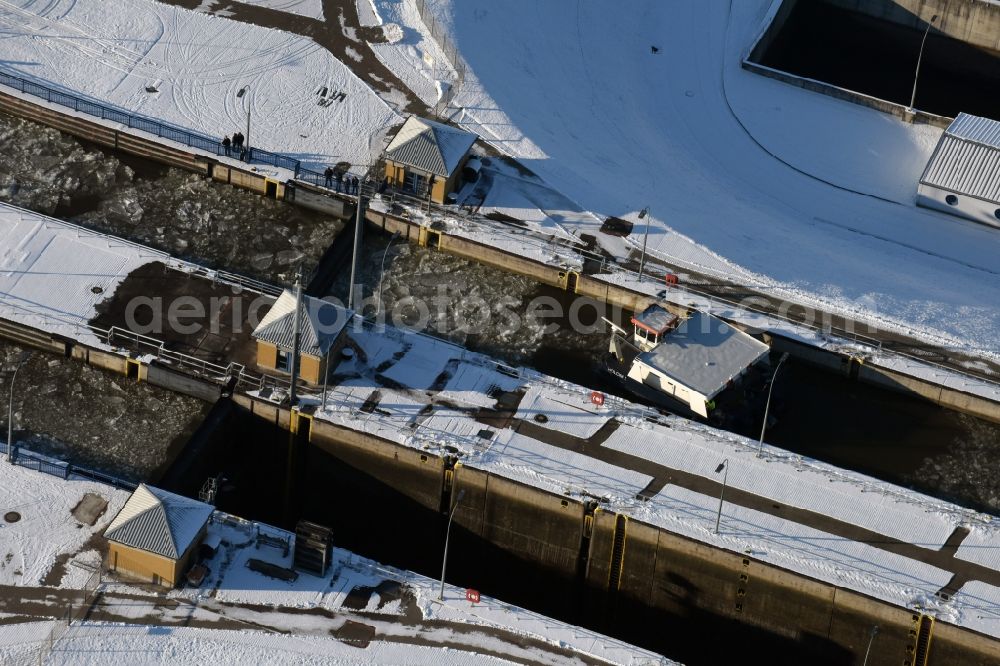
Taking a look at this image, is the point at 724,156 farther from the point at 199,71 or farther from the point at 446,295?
the point at 199,71

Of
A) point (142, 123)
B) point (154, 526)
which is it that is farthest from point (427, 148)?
point (154, 526)

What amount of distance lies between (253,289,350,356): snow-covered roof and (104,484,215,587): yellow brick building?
1185 centimetres

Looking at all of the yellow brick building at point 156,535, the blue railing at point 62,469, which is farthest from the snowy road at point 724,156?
the yellow brick building at point 156,535

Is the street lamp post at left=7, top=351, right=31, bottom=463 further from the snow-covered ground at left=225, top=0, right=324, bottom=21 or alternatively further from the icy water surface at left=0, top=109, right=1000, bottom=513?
the snow-covered ground at left=225, top=0, right=324, bottom=21

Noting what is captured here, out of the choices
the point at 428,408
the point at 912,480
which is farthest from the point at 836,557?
the point at 428,408

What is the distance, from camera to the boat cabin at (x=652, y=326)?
92.8 metres

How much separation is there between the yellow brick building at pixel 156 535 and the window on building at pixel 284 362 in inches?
482

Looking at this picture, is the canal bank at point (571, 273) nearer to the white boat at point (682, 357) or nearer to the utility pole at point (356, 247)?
the white boat at point (682, 357)

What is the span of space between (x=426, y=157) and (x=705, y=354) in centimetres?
2120

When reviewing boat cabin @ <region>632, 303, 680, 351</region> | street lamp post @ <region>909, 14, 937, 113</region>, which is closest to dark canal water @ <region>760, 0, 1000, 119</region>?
street lamp post @ <region>909, 14, 937, 113</region>

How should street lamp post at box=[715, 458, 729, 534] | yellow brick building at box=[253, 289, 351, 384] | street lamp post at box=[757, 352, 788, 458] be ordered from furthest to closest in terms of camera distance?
1. yellow brick building at box=[253, 289, 351, 384]
2. street lamp post at box=[757, 352, 788, 458]
3. street lamp post at box=[715, 458, 729, 534]

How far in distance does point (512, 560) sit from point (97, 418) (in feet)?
73.7

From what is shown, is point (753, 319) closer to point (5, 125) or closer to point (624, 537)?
point (624, 537)

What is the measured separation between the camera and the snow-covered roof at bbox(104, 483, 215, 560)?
76500 mm
